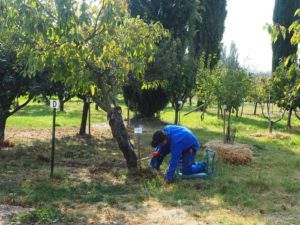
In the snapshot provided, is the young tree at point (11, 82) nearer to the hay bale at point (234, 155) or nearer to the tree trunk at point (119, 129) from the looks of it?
the tree trunk at point (119, 129)

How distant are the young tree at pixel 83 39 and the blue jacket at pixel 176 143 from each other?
1065 mm

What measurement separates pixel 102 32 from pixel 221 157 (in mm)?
5087

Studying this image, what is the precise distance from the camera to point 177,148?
8.26 m

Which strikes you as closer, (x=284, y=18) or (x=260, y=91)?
(x=260, y=91)

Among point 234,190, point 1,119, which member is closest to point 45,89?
point 1,119

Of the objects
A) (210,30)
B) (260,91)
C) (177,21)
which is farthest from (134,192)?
(210,30)

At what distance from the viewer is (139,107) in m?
21.3

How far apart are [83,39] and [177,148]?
110 inches

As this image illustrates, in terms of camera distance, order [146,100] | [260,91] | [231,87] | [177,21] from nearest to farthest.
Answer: [231,87] → [177,21] → [146,100] → [260,91]

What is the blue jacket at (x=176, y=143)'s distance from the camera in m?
8.14

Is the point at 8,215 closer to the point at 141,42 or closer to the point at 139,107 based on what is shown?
the point at 141,42

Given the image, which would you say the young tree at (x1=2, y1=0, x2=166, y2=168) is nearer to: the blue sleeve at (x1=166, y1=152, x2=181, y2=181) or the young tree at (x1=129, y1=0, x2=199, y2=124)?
the blue sleeve at (x1=166, y1=152, x2=181, y2=181)

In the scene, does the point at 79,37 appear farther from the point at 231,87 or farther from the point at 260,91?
the point at 260,91

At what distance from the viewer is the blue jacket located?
8141 mm
